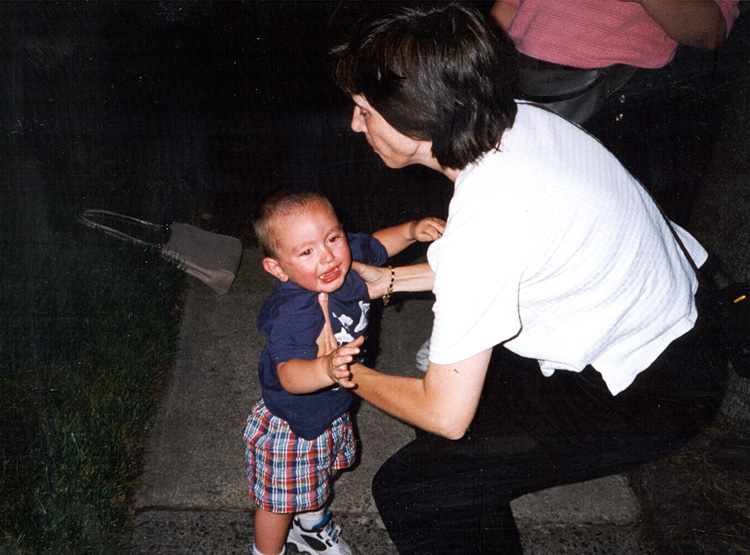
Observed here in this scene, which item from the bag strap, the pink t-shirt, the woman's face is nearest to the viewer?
the woman's face

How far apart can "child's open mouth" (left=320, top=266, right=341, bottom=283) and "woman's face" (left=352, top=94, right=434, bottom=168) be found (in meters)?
0.40

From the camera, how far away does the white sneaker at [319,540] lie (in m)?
2.28

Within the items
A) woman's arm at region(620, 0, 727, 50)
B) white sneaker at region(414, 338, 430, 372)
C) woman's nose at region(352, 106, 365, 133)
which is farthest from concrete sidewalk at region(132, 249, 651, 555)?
woman's arm at region(620, 0, 727, 50)

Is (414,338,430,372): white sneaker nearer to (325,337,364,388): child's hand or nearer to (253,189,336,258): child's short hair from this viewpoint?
(253,189,336,258): child's short hair

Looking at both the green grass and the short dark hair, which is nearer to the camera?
the short dark hair

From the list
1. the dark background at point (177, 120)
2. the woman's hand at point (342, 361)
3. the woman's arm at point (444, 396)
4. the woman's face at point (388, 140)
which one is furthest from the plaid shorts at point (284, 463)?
the dark background at point (177, 120)

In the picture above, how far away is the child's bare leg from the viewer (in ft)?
6.85

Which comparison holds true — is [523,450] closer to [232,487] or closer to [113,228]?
[232,487]

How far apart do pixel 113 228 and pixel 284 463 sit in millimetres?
2446

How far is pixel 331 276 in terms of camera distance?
5.98 feet

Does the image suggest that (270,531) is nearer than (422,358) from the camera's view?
Yes

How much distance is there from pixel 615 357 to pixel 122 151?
4122 mm

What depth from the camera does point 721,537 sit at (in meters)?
2.44

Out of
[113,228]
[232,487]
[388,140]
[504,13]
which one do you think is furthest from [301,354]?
[113,228]
